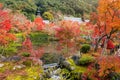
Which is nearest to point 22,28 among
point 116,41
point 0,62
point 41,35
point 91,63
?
point 41,35

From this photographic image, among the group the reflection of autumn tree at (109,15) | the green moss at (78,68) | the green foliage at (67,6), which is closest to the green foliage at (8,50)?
the green moss at (78,68)

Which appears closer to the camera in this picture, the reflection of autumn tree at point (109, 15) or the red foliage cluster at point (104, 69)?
the red foliage cluster at point (104, 69)

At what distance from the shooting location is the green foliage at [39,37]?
47375mm

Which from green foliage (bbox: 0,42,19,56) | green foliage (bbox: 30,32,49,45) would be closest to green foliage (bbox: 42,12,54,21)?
green foliage (bbox: 30,32,49,45)

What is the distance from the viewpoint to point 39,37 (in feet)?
161

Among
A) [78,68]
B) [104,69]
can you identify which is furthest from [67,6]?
[104,69]

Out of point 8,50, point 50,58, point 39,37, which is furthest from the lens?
point 39,37

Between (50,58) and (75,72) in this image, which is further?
(50,58)

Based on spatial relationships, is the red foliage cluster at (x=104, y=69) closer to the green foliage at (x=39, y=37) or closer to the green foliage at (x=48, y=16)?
the green foliage at (x=39, y=37)

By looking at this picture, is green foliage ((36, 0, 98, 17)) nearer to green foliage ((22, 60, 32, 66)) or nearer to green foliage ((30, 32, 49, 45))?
green foliage ((30, 32, 49, 45))

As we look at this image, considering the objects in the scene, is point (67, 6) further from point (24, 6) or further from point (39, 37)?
point (39, 37)

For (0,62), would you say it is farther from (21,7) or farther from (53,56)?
(21,7)

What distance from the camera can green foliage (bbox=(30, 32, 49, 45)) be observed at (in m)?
47.4

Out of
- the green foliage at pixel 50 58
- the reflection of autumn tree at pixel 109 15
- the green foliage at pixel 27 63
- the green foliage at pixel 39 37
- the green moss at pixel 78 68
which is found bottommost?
the green foliage at pixel 39 37
